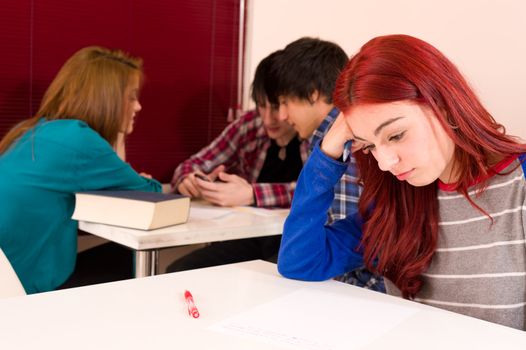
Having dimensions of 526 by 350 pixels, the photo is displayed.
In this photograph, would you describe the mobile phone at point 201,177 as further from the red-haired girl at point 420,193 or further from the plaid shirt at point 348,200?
the red-haired girl at point 420,193

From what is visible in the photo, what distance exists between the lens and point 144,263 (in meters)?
1.94

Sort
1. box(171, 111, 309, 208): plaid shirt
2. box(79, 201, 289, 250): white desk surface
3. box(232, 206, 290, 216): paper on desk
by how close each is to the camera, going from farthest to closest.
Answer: box(171, 111, 309, 208): plaid shirt → box(232, 206, 290, 216): paper on desk → box(79, 201, 289, 250): white desk surface

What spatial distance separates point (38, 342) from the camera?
3.28 feet

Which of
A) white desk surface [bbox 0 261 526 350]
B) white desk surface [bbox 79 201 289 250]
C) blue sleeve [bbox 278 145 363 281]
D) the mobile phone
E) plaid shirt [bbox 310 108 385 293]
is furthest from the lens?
the mobile phone

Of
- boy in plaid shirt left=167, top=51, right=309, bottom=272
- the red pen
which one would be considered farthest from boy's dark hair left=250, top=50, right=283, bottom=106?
the red pen

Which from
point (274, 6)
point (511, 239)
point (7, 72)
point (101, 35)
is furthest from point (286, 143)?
point (511, 239)

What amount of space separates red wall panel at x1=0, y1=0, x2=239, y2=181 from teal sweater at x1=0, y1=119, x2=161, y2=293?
1.83ft

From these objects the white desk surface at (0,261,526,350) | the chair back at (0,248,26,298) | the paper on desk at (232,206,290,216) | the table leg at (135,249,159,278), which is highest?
the white desk surface at (0,261,526,350)

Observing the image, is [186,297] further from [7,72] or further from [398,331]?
[7,72]

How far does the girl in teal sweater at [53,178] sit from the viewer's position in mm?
2203

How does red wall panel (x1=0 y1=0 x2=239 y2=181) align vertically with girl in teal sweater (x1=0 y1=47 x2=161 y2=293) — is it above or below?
above

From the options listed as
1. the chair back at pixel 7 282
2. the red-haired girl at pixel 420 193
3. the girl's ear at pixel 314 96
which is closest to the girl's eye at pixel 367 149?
the red-haired girl at pixel 420 193

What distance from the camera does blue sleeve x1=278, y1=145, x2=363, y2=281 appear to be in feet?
4.70

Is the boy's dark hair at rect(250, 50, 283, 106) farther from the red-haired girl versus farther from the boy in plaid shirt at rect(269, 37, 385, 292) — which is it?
the red-haired girl
